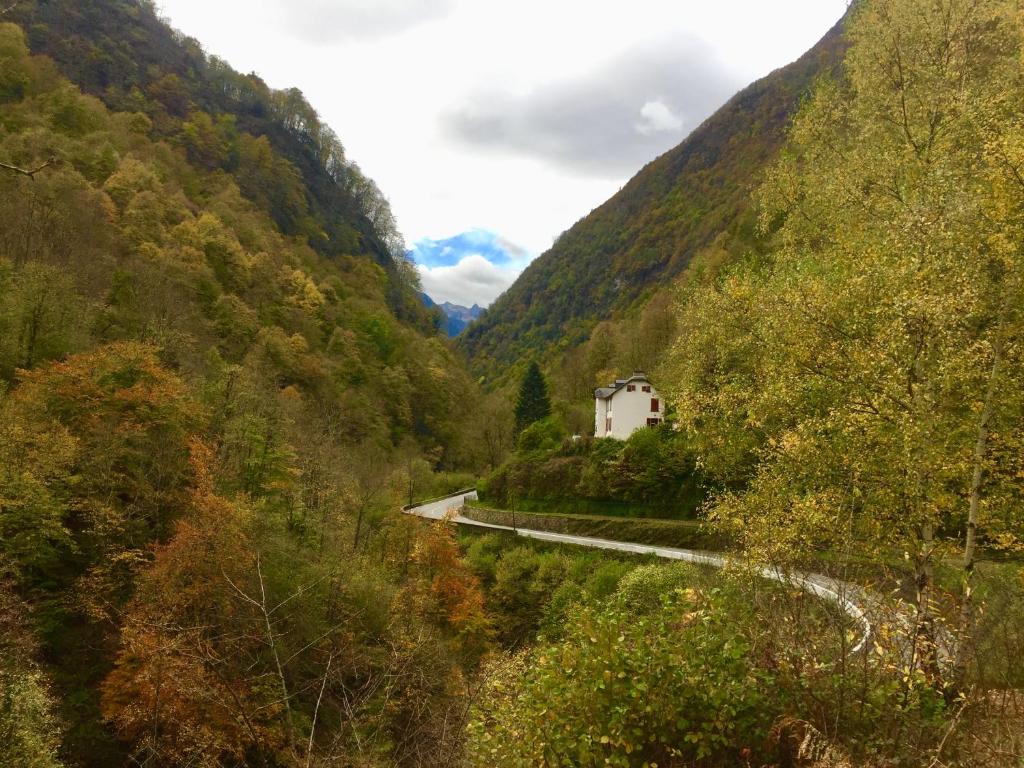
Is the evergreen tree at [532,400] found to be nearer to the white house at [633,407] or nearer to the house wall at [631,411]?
the white house at [633,407]

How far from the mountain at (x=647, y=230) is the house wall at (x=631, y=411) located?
6168 centimetres

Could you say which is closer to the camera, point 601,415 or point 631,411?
point 631,411

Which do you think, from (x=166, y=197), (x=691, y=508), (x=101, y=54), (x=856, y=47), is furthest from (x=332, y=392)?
(x=101, y=54)

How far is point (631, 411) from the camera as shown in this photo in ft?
126

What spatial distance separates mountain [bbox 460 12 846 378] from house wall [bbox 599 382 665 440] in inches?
2428

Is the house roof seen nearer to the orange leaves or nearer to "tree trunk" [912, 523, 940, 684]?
the orange leaves

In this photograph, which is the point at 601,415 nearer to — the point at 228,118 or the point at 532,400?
the point at 532,400

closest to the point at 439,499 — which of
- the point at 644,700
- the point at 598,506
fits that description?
the point at 598,506

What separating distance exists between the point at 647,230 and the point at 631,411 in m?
104

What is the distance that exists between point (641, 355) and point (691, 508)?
20.5 m

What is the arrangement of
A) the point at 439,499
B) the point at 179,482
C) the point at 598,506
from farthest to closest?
1. the point at 439,499
2. the point at 598,506
3. the point at 179,482

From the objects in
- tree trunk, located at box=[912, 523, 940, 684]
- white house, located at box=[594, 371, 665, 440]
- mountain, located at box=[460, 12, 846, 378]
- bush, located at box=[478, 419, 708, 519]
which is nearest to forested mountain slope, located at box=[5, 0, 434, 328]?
mountain, located at box=[460, 12, 846, 378]

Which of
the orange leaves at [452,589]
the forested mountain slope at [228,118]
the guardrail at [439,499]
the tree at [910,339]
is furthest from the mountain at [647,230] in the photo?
the tree at [910,339]

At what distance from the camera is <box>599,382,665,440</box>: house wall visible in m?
37.8
